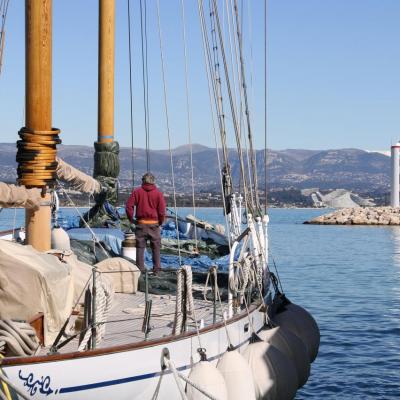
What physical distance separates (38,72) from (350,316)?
14.5m

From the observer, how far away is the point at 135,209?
15180 mm

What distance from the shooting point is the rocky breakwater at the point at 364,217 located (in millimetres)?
110750

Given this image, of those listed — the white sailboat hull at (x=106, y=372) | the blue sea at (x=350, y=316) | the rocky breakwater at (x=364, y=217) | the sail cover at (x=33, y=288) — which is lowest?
the rocky breakwater at (x=364, y=217)

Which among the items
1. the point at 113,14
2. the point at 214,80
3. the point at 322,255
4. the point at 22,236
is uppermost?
the point at 113,14

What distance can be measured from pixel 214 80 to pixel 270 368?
6505mm

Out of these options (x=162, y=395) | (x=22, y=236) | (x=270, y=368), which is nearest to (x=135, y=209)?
(x=22, y=236)

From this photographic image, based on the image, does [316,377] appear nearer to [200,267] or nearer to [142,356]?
[200,267]

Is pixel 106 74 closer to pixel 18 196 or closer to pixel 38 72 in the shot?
pixel 38 72

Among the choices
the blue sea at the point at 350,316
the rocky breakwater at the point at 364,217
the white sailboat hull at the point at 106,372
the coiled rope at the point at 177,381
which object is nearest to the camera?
the white sailboat hull at the point at 106,372

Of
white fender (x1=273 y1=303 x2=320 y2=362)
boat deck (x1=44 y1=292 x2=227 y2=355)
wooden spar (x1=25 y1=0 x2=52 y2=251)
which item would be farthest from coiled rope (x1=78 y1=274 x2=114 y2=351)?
white fender (x1=273 y1=303 x2=320 y2=362)

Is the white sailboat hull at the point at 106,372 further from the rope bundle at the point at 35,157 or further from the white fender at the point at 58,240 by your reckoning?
the white fender at the point at 58,240

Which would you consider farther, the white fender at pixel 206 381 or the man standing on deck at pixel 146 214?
the man standing on deck at pixel 146 214

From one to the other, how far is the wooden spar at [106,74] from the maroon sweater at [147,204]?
6009mm

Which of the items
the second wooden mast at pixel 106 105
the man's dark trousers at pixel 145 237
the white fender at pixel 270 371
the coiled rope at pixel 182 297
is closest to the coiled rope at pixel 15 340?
the coiled rope at pixel 182 297
